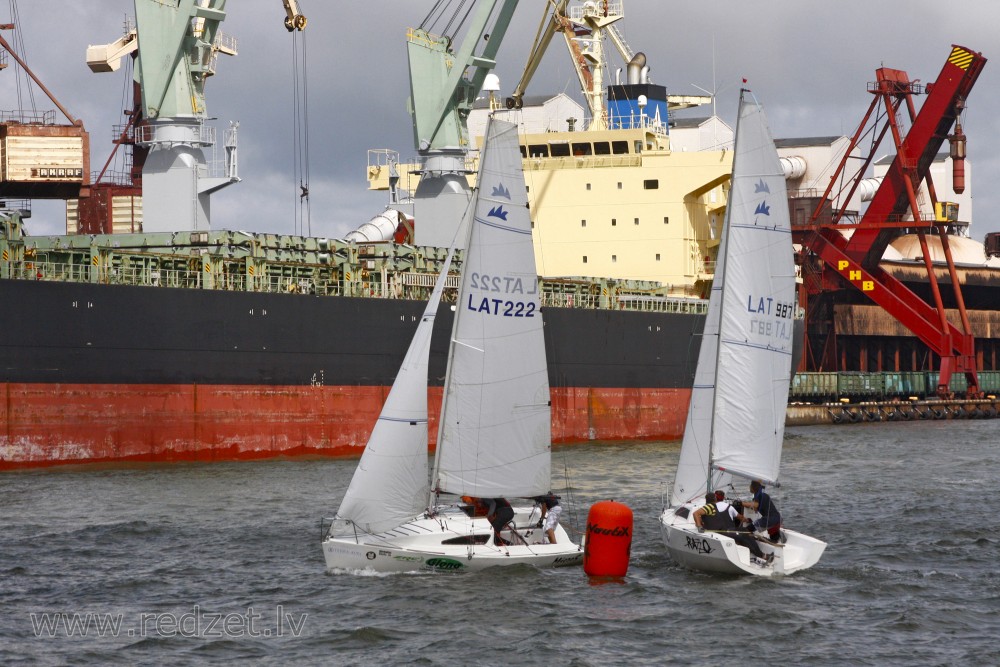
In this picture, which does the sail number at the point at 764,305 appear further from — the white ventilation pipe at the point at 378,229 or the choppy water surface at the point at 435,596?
the white ventilation pipe at the point at 378,229

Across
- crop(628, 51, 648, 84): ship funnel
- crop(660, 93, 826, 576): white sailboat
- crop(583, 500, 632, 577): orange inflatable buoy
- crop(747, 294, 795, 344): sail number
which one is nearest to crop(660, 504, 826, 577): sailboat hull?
crop(660, 93, 826, 576): white sailboat

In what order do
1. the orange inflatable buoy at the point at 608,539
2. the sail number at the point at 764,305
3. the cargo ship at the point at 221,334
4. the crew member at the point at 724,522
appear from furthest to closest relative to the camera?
the cargo ship at the point at 221,334 < the sail number at the point at 764,305 < the crew member at the point at 724,522 < the orange inflatable buoy at the point at 608,539

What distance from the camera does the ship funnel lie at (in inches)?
2205

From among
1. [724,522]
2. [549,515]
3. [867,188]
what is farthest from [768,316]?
[867,188]

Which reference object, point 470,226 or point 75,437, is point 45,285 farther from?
point 470,226

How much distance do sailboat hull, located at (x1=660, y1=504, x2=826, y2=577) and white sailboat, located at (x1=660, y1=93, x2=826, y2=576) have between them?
72 cm

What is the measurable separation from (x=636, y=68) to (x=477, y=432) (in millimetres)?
38860

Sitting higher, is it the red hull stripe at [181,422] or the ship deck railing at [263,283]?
the ship deck railing at [263,283]

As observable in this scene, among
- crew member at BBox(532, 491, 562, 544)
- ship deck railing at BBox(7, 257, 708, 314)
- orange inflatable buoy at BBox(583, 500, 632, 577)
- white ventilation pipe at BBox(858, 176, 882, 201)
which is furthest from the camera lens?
white ventilation pipe at BBox(858, 176, 882, 201)

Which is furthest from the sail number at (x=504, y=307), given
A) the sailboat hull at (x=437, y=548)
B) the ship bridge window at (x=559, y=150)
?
the ship bridge window at (x=559, y=150)

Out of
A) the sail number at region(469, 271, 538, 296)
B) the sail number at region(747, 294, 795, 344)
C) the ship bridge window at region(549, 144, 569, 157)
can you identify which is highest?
the ship bridge window at region(549, 144, 569, 157)

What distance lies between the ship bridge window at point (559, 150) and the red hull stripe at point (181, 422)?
1357 centimetres

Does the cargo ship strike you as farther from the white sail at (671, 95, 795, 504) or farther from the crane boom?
the white sail at (671, 95, 795, 504)

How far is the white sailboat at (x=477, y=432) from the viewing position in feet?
63.0
